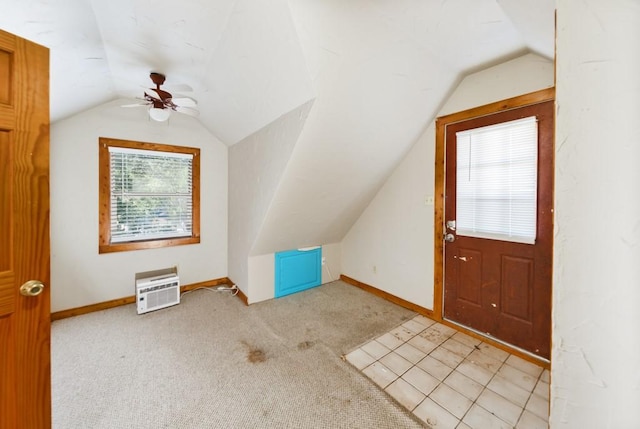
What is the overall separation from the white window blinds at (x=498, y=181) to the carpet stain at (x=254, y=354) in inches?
85.7

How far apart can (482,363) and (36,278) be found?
2.86 m

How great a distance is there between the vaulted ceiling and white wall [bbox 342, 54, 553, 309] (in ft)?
0.54

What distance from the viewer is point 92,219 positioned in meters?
2.81

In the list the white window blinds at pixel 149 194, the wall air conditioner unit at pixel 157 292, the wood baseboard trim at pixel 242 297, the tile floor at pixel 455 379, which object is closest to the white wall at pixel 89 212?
the white window blinds at pixel 149 194

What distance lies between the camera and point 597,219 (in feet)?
2.11

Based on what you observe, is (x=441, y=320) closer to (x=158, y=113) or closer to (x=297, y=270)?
(x=297, y=270)

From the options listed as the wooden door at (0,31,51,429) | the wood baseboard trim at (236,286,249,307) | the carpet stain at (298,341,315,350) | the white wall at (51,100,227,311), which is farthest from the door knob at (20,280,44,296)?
the white wall at (51,100,227,311)

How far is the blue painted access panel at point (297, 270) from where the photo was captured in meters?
3.27

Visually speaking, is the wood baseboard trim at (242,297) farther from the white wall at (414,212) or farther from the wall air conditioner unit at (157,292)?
the white wall at (414,212)

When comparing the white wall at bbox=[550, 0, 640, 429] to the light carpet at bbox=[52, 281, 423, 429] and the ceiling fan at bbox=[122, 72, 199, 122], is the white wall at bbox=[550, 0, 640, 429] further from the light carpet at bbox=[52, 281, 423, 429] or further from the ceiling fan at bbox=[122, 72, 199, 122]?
the ceiling fan at bbox=[122, 72, 199, 122]

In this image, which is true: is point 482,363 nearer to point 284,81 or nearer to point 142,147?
point 284,81

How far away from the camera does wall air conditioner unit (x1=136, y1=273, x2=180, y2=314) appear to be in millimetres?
2758

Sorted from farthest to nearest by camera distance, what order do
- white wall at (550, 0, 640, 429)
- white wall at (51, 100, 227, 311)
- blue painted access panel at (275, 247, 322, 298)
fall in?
blue painted access panel at (275, 247, 322, 298)
white wall at (51, 100, 227, 311)
white wall at (550, 0, 640, 429)

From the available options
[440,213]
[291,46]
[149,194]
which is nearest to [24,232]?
[291,46]
